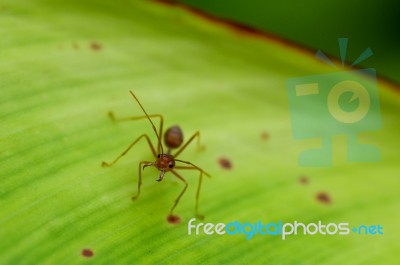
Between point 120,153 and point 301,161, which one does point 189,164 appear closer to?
point 120,153

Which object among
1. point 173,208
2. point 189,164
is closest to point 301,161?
point 189,164

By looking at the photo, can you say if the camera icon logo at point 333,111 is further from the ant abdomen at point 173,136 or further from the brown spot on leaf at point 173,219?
the brown spot on leaf at point 173,219

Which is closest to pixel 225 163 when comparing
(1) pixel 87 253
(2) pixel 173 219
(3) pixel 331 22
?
(2) pixel 173 219

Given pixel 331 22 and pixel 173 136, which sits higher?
pixel 331 22

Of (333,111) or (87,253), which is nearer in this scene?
(87,253)

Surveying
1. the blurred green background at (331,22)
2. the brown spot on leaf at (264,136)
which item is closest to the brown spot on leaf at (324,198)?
the brown spot on leaf at (264,136)

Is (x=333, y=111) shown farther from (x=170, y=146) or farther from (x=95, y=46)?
(x=95, y=46)
